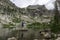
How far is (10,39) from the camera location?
8.15m

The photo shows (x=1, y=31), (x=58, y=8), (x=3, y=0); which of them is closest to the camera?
(x=1, y=31)

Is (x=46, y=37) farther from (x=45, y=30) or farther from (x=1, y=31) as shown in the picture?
(x=1, y=31)

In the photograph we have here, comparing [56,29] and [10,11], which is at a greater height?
[10,11]

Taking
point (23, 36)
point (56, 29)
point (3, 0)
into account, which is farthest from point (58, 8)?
point (3, 0)

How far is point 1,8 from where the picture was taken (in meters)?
17.3

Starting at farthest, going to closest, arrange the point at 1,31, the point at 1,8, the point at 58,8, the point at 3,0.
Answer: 1. the point at 3,0
2. the point at 1,8
3. the point at 58,8
4. the point at 1,31

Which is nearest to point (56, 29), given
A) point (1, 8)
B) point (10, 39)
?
point (10, 39)

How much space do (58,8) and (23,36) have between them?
8.43 feet

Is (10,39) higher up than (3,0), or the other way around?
(3,0)

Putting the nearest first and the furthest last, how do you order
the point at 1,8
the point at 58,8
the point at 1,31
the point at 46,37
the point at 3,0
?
the point at 46,37, the point at 1,31, the point at 58,8, the point at 1,8, the point at 3,0

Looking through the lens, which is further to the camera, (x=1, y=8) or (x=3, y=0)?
(x=3, y=0)

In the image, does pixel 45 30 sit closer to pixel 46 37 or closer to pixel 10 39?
pixel 46 37

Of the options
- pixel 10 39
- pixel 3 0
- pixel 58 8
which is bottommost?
pixel 10 39

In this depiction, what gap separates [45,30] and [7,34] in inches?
67.6
